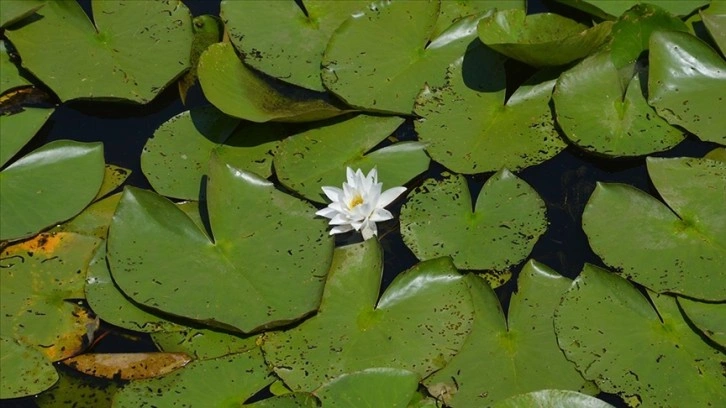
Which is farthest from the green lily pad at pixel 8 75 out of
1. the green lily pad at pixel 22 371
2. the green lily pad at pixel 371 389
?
the green lily pad at pixel 371 389

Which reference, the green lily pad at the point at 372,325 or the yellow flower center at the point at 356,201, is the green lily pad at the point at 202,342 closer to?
the green lily pad at the point at 372,325

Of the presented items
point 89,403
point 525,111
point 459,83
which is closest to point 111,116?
point 89,403

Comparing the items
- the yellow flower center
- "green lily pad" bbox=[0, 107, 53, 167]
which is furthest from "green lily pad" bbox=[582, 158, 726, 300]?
"green lily pad" bbox=[0, 107, 53, 167]

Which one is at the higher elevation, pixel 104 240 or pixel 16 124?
pixel 16 124

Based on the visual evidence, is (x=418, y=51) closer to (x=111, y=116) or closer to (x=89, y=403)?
(x=111, y=116)

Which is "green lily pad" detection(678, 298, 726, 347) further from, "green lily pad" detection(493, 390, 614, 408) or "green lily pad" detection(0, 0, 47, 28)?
"green lily pad" detection(0, 0, 47, 28)
